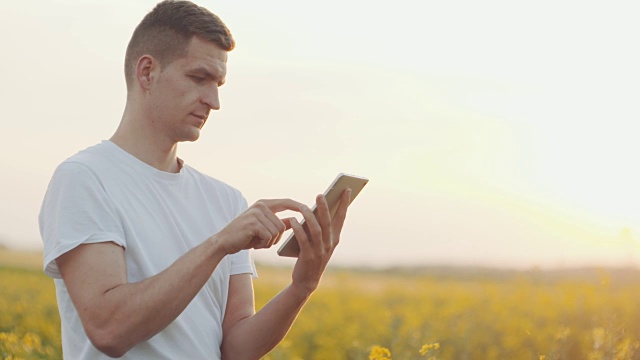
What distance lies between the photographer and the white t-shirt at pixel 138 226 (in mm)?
2291

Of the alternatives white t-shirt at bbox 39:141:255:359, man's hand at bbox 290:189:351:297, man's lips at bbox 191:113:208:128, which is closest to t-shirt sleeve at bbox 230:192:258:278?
white t-shirt at bbox 39:141:255:359

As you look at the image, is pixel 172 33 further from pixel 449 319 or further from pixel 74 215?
pixel 449 319

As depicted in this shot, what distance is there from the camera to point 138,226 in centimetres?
243

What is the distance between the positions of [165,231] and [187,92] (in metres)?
0.39

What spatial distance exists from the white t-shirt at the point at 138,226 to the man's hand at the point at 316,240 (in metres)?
0.29

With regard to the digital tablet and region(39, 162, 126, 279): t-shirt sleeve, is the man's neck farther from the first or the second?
the digital tablet

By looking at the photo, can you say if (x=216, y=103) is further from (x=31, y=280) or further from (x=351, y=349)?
(x=31, y=280)

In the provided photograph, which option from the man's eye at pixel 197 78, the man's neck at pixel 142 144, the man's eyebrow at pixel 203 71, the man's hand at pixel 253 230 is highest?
the man's eyebrow at pixel 203 71

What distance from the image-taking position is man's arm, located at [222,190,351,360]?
2.35 m

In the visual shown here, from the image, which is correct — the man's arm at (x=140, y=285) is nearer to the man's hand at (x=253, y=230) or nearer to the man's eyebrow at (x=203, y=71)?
the man's hand at (x=253, y=230)

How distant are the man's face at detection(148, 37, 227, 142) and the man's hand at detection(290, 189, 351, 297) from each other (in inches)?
15.7

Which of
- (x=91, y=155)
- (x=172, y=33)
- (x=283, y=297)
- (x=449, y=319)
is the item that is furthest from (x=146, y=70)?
(x=449, y=319)

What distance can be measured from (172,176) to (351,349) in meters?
3.57

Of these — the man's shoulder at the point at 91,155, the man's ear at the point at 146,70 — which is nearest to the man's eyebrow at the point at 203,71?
the man's ear at the point at 146,70
